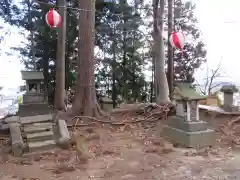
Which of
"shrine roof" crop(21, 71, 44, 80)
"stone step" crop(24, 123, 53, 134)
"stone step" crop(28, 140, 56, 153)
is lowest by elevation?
"stone step" crop(28, 140, 56, 153)

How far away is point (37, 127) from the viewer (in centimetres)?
616

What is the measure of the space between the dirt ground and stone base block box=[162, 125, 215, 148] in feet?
0.61

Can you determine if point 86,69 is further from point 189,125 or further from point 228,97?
point 228,97

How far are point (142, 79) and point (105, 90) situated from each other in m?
2.19

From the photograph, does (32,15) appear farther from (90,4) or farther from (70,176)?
(70,176)

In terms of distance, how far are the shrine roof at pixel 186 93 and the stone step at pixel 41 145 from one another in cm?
303

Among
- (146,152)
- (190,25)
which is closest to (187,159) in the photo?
(146,152)

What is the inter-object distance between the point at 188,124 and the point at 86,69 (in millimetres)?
3174

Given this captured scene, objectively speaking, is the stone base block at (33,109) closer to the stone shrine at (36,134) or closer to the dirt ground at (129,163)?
the stone shrine at (36,134)

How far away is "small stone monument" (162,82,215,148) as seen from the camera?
243 inches

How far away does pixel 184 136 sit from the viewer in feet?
20.4

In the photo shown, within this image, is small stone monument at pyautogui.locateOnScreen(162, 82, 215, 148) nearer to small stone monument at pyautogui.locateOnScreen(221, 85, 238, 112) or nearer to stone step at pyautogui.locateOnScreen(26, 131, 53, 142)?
small stone monument at pyautogui.locateOnScreen(221, 85, 238, 112)

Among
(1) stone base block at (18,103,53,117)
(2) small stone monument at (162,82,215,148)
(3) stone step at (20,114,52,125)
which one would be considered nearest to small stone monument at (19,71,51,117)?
(1) stone base block at (18,103,53,117)

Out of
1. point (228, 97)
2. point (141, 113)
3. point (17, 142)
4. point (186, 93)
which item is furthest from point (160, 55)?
point (17, 142)
